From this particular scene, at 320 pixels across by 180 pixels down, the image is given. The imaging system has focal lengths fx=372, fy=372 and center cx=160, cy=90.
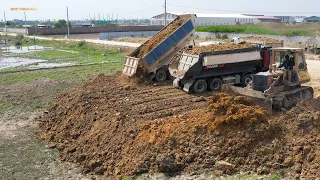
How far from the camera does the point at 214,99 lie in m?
11.4

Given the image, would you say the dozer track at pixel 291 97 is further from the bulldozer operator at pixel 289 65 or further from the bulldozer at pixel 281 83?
the bulldozer operator at pixel 289 65

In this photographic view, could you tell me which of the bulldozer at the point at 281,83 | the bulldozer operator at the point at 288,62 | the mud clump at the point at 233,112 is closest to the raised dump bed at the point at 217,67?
the bulldozer at the point at 281,83

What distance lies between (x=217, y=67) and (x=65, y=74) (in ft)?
40.2

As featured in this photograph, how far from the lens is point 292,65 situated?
1280 centimetres

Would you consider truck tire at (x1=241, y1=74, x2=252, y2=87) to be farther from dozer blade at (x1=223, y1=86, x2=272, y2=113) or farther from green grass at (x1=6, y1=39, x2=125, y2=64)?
green grass at (x1=6, y1=39, x2=125, y2=64)

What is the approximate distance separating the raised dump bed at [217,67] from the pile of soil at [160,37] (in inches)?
96.2

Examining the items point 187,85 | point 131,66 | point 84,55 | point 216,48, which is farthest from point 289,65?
point 84,55

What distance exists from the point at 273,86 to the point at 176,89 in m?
5.55

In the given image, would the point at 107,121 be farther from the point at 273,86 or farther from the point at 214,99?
the point at 273,86

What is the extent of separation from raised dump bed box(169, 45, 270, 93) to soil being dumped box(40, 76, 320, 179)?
11.7 feet

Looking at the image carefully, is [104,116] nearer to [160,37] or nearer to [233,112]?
[233,112]

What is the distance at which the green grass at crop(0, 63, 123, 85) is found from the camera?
2344 cm

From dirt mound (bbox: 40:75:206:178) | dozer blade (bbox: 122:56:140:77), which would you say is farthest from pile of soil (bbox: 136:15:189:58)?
dirt mound (bbox: 40:75:206:178)

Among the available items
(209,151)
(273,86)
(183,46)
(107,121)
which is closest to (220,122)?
(209,151)
